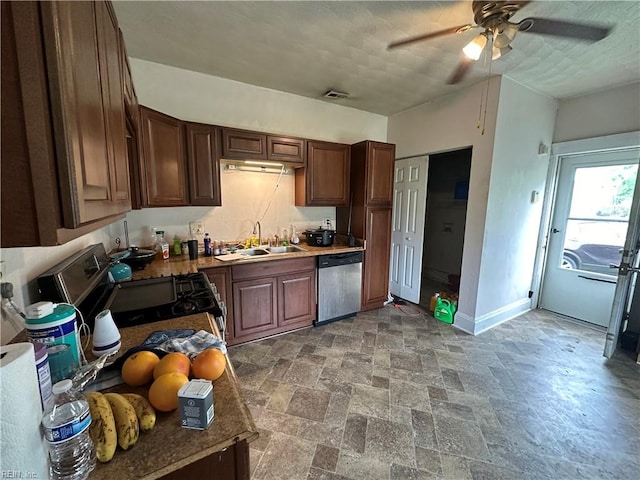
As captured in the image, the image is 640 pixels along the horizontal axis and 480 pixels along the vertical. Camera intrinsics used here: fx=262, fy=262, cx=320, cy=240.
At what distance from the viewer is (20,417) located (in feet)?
1.60

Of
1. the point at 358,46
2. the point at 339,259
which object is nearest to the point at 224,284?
the point at 339,259

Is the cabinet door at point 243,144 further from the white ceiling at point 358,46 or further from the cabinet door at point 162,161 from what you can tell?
the white ceiling at point 358,46

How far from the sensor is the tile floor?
4.99 ft

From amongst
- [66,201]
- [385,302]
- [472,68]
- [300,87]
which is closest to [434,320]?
[385,302]

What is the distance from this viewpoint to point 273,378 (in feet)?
7.27

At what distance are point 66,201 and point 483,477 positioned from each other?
7.19 feet

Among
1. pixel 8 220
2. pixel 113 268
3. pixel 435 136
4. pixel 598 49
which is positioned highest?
pixel 598 49

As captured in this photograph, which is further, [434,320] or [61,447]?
[434,320]

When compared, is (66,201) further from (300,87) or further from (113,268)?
(300,87)

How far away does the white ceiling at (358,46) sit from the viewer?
5.71ft

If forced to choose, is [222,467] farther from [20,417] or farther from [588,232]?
[588,232]

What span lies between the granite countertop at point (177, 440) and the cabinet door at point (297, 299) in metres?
2.00

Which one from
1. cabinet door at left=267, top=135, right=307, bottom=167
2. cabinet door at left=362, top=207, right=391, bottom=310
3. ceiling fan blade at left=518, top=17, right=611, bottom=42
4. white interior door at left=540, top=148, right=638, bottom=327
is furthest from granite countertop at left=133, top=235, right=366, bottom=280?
white interior door at left=540, top=148, right=638, bottom=327

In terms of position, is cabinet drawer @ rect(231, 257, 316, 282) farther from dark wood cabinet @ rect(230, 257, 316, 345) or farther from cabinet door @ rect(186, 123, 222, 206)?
cabinet door @ rect(186, 123, 222, 206)
